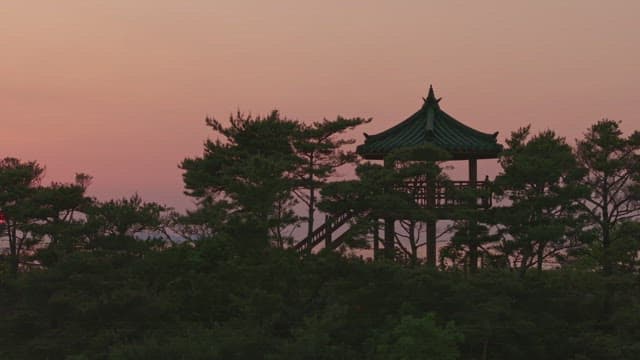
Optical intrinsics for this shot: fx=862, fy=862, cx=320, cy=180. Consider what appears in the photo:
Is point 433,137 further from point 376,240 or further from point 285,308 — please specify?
point 285,308

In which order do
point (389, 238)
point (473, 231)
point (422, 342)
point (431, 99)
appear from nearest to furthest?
point (422, 342), point (473, 231), point (389, 238), point (431, 99)

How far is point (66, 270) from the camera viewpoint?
2861 cm

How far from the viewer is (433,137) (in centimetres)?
3509

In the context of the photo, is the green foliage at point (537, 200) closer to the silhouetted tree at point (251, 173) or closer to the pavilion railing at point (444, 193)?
the pavilion railing at point (444, 193)

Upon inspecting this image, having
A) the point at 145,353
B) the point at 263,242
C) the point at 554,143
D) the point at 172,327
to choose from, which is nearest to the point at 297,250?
the point at 263,242

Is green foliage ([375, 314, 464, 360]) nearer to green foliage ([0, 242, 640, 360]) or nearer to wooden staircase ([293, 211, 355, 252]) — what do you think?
green foliage ([0, 242, 640, 360])

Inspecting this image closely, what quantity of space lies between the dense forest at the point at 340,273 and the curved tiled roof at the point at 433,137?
1672 millimetres

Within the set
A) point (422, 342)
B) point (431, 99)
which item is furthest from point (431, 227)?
point (422, 342)

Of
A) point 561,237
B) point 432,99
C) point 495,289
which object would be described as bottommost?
point 495,289

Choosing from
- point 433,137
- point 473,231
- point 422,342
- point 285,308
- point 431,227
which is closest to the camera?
point 422,342

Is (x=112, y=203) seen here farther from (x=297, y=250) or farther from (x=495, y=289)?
(x=495, y=289)

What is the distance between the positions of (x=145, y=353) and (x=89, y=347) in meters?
2.82

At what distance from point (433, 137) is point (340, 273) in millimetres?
7787

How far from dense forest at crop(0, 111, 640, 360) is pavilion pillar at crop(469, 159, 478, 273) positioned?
3.0 inches
